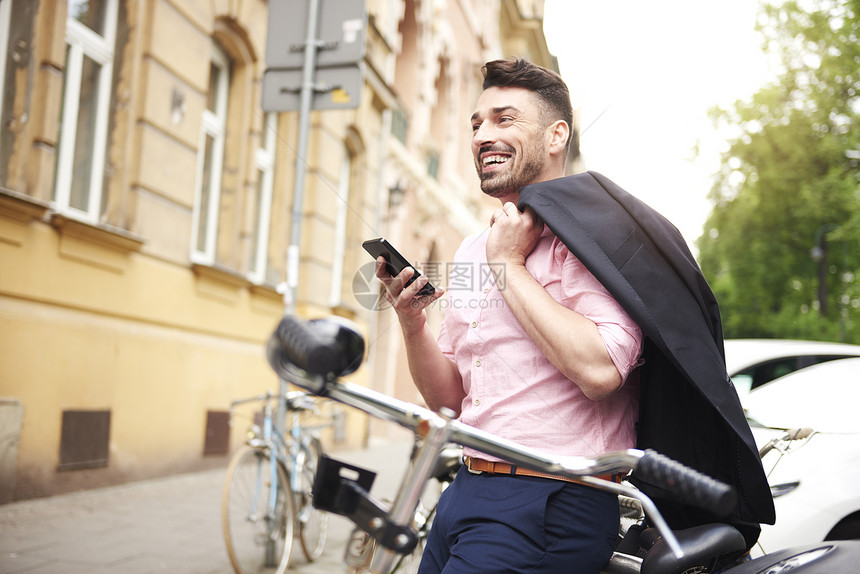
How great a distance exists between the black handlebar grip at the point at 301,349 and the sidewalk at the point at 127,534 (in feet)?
12.4

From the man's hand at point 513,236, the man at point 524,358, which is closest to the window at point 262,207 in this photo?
the man at point 524,358

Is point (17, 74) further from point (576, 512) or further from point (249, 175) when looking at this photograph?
point (576, 512)

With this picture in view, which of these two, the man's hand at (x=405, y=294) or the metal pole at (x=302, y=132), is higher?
the metal pole at (x=302, y=132)

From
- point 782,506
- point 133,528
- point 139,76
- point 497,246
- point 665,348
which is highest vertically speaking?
point 139,76

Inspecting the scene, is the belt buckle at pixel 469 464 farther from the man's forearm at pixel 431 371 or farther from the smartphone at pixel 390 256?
the smartphone at pixel 390 256

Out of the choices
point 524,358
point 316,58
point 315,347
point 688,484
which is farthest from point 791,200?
point 315,347

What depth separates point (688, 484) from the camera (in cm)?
110

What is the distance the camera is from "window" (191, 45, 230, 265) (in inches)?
321

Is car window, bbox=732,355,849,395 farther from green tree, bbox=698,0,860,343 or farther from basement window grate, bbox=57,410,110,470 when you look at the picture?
green tree, bbox=698,0,860,343

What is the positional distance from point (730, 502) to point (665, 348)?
1.62ft

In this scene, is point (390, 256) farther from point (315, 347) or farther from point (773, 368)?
point (773, 368)

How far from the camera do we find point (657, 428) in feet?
5.55

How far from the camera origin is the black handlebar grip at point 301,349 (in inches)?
39.6

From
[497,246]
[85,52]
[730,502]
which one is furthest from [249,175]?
[730,502]
